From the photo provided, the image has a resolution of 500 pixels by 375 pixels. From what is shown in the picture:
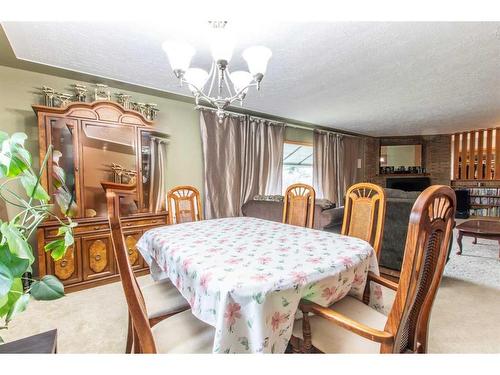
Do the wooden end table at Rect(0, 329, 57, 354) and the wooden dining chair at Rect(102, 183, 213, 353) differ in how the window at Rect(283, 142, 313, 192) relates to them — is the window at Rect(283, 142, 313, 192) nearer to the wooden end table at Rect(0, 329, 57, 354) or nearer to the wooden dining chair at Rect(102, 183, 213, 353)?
the wooden dining chair at Rect(102, 183, 213, 353)

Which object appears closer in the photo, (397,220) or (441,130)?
(397,220)

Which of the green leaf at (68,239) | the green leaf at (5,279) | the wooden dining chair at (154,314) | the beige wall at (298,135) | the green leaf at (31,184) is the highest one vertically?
the beige wall at (298,135)

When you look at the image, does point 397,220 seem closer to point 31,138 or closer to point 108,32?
point 108,32

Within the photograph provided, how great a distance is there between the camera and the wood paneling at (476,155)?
561 centimetres

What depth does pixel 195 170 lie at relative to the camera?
3629 millimetres

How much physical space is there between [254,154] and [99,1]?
3667 millimetres

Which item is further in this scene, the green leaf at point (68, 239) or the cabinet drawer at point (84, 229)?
the cabinet drawer at point (84, 229)

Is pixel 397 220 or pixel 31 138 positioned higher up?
pixel 31 138

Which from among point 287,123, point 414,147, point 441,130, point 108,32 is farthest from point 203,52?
point 414,147

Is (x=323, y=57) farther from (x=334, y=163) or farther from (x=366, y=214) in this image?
(x=334, y=163)

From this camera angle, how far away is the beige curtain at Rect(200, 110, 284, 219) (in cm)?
367

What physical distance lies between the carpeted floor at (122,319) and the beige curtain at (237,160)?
1.59 meters

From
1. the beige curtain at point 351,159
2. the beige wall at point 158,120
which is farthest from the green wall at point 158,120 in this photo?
the beige curtain at point 351,159

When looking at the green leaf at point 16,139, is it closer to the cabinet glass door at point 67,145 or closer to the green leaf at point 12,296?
the green leaf at point 12,296
